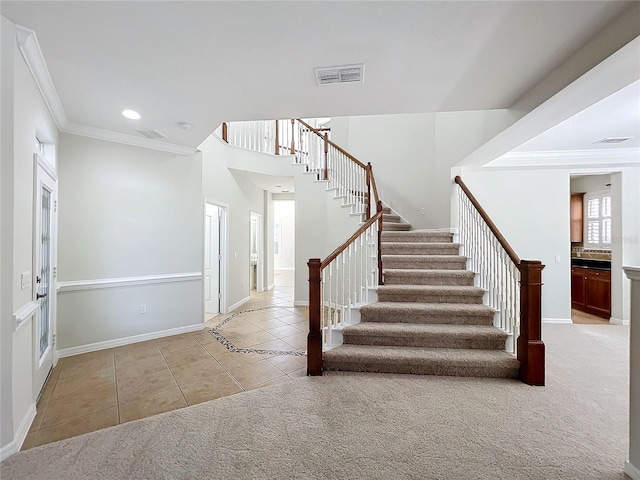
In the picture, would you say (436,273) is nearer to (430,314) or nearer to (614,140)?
(430,314)

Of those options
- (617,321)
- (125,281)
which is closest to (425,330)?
(125,281)

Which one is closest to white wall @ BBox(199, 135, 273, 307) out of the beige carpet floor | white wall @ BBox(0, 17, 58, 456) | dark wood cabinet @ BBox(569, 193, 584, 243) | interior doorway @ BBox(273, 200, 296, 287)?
white wall @ BBox(0, 17, 58, 456)

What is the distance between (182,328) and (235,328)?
2.38 feet

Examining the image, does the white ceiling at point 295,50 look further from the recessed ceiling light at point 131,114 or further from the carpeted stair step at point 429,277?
the carpeted stair step at point 429,277

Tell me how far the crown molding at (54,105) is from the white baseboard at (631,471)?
14.1 ft

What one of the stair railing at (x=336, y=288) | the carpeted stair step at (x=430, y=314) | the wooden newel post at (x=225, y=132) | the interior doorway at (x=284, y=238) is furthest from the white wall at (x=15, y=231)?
the interior doorway at (x=284, y=238)

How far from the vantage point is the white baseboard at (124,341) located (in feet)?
11.0

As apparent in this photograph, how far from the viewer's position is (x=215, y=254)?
522 centimetres

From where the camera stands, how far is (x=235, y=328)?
14.4 ft

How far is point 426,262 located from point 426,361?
159 centimetres

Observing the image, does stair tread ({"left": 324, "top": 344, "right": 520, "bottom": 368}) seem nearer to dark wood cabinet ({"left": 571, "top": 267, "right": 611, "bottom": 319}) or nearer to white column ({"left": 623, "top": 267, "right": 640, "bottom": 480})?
white column ({"left": 623, "top": 267, "right": 640, "bottom": 480})

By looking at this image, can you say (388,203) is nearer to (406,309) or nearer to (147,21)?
(406,309)

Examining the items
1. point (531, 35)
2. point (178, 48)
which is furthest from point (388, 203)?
point (178, 48)

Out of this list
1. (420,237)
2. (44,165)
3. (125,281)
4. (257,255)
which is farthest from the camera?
(257,255)
